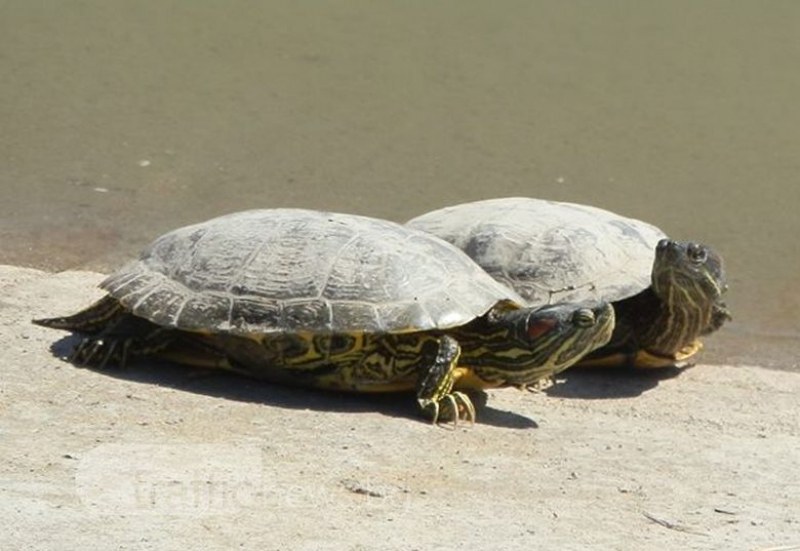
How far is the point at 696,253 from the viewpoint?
7.96 meters

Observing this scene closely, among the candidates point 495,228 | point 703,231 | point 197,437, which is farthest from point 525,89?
point 197,437

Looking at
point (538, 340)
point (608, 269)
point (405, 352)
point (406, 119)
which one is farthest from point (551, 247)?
point (406, 119)

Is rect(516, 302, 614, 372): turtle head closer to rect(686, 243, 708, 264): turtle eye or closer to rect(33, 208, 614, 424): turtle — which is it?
rect(33, 208, 614, 424): turtle

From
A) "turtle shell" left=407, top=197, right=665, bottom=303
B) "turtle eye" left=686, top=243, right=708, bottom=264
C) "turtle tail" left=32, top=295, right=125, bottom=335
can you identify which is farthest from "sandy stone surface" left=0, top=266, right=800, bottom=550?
"turtle eye" left=686, top=243, right=708, bottom=264

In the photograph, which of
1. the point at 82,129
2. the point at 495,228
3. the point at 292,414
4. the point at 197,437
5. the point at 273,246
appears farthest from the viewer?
the point at 82,129

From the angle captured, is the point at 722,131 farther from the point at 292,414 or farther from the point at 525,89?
the point at 292,414

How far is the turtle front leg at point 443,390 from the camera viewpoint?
6699 mm

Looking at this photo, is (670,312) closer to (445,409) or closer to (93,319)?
(445,409)

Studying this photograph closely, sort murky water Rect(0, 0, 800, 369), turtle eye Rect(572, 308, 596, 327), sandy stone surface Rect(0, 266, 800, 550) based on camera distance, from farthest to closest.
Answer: murky water Rect(0, 0, 800, 369), turtle eye Rect(572, 308, 596, 327), sandy stone surface Rect(0, 266, 800, 550)

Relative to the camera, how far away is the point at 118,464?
5.47m

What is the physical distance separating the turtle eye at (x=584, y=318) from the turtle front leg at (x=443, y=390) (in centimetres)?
51

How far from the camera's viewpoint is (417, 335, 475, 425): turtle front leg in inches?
264

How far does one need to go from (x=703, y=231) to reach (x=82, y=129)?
4.45 metres

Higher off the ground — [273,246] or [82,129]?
[273,246]
